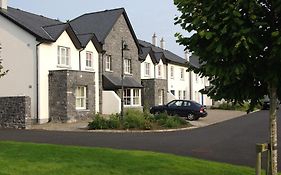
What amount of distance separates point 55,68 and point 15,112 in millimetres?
5966

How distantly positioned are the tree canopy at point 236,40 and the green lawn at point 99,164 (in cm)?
317

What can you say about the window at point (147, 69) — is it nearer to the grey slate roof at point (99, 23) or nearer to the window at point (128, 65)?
the grey slate roof at point (99, 23)

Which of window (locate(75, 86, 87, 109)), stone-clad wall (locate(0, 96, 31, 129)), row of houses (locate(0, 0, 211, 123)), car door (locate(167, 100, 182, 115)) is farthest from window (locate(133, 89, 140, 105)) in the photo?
stone-clad wall (locate(0, 96, 31, 129))

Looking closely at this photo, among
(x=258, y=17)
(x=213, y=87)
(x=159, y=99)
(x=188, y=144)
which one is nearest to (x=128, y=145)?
(x=188, y=144)

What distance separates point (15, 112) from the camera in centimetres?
2573

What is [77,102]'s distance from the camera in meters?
31.3

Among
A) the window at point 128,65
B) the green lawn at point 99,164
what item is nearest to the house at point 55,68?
the window at point 128,65

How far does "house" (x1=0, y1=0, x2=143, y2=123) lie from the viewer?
96.1 ft

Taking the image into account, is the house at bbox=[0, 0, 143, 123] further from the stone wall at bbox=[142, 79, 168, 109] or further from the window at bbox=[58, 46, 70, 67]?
the stone wall at bbox=[142, 79, 168, 109]

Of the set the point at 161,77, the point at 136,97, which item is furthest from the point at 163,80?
the point at 136,97

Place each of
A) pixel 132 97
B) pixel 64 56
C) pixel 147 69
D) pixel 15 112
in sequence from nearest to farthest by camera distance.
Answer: pixel 15 112, pixel 64 56, pixel 132 97, pixel 147 69

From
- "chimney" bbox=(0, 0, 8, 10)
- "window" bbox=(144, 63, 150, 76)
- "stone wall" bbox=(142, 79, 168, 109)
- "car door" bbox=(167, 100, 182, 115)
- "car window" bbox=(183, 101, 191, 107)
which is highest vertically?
"chimney" bbox=(0, 0, 8, 10)

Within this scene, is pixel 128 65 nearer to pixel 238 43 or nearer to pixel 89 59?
pixel 89 59

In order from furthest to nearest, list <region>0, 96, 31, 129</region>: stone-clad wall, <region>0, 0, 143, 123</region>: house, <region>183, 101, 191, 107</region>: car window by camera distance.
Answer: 1. <region>183, 101, 191, 107</region>: car window
2. <region>0, 0, 143, 123</region>: house
3. <region>0, 96, 31, 129</region>: stone-clad wall
